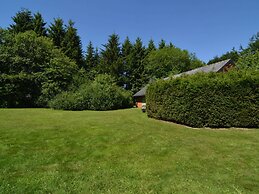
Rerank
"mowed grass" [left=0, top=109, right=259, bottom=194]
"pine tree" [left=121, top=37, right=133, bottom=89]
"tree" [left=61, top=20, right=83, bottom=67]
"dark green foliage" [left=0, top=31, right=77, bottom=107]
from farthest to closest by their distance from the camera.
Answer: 1. "pine tree" [left=121, top=37, right=133, bottom=89]
2. "tree" [left=61, top=20, right=83, bottom=67]
3. "dark green foliage" [left=0, top=31, right=77, bottom=107]
4. "mowed grass" [left=0, top=109, right=259, bottom=194]

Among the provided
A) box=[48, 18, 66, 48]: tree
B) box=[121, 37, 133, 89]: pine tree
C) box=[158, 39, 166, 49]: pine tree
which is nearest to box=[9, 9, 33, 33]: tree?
box=[48, 18, 66, 48]: tree

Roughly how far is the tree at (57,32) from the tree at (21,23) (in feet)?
11.6

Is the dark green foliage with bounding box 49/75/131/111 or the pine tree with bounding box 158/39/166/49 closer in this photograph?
the dark green foliage with bounding box 49/75/131/111

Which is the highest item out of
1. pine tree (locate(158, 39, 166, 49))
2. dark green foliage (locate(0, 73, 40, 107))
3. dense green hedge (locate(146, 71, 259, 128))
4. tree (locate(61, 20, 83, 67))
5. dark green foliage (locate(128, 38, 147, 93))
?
pine tree (locate(158, 39, 166, 49))

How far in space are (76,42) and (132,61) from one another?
10987mm

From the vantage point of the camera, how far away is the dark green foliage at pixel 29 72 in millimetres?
26500

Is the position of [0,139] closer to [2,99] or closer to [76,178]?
[76,178]

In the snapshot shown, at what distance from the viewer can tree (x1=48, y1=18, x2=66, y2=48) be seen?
3869 cm

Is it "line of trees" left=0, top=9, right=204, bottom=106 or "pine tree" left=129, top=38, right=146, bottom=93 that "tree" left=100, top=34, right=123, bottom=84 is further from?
"pine tree" left=129, top=38, right=146, bottom=93

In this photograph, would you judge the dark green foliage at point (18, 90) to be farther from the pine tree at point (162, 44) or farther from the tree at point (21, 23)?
the pine tree at point (162, 44)

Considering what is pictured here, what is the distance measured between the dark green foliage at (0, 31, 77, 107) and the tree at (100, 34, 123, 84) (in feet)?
38.3

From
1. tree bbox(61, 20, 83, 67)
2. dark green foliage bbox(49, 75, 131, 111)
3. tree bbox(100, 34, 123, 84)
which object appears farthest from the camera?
tree bbox(100, 34, 123, 84)

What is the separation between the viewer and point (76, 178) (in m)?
4.95

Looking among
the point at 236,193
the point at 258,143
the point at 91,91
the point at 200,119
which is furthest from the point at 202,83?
the point at 91,91
